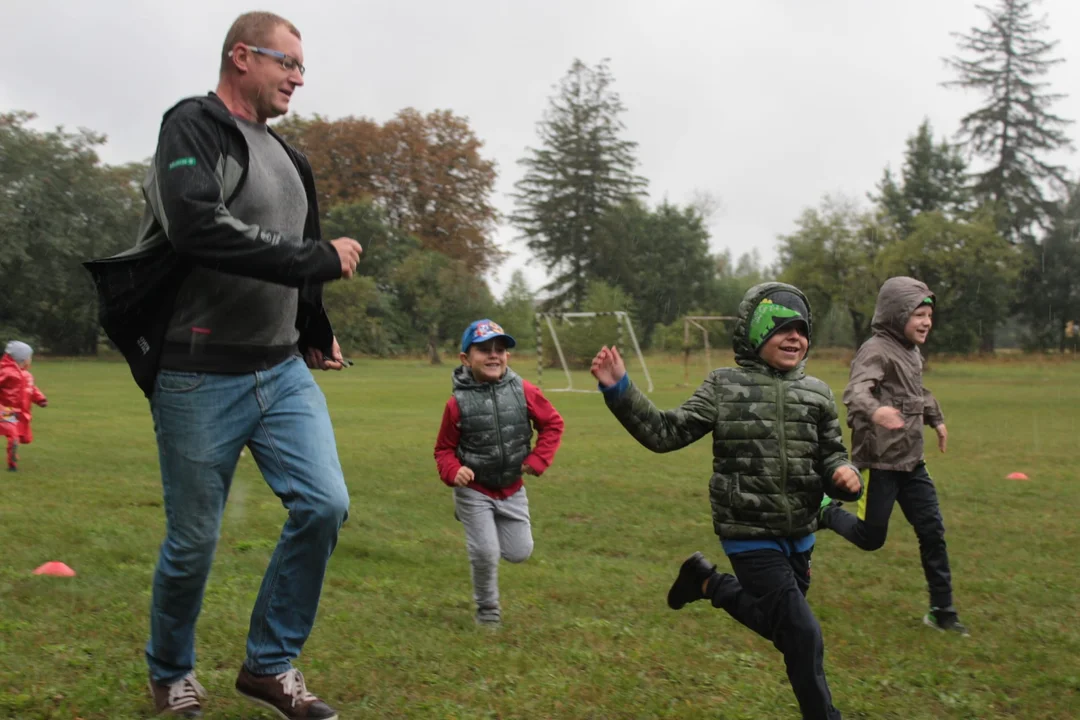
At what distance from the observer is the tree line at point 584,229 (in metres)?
45.6

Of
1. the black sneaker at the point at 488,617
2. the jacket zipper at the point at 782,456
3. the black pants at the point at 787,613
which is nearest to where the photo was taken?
the black pants at the point at 787,613

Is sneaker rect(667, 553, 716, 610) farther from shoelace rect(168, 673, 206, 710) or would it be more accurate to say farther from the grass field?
shoelace rect(168, 673, 206, 710)

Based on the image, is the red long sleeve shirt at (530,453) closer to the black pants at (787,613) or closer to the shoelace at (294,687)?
the black pants at (787,613)

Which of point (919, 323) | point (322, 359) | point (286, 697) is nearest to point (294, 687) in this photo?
point (286, 697)

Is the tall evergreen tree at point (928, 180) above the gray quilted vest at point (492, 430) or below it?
above

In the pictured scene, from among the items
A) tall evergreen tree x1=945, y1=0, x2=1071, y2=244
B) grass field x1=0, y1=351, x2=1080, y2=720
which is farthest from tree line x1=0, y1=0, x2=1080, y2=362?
grass field x1=0, y1=351, x2=1080, y2=720

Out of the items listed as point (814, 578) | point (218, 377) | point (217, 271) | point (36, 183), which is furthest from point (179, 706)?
point (36, 183)

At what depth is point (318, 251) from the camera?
3.30 metres

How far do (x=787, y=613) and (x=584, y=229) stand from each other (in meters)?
64.4

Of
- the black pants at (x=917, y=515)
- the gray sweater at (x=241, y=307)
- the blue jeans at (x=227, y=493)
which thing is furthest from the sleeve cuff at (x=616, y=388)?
the black pants at (x=917, y=515)

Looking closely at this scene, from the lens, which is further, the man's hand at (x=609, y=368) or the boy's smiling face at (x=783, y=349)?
the boy's smiling face at (x=783, y=349)

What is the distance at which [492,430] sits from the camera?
5629 mm

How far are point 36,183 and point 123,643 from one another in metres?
50.6

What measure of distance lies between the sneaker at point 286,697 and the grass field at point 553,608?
208mm
